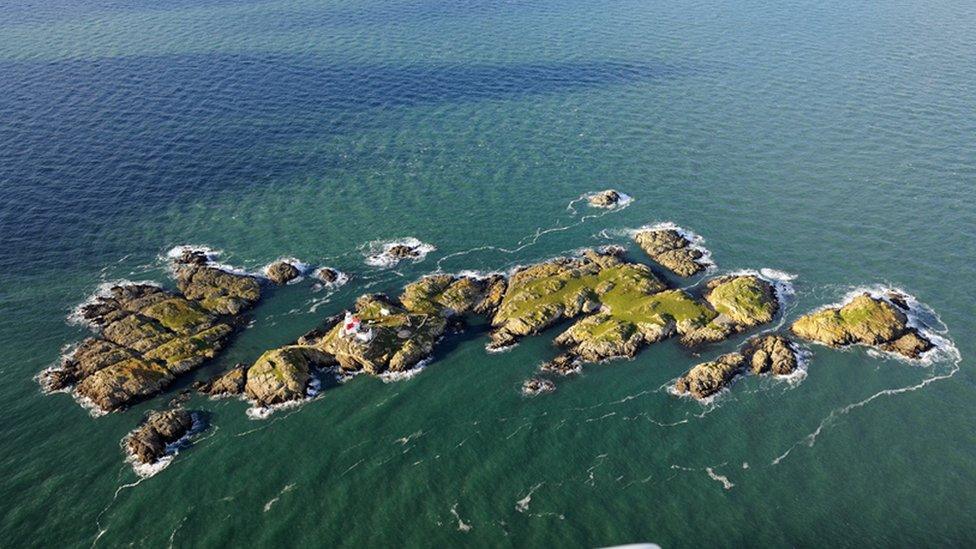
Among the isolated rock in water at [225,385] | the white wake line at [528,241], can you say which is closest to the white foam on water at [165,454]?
the isolated rock in water at [225,385]

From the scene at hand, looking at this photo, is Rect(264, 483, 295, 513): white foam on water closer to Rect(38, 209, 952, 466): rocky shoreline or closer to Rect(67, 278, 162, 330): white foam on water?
Rect(38, 209, 952, 466): rocky shoreline

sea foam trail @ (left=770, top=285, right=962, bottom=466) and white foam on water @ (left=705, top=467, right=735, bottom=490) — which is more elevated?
sea foam trail @ (left=770, top=285, right=962, bottom=466)

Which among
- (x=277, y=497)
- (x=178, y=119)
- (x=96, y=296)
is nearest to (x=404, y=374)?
(x=277, y=497)

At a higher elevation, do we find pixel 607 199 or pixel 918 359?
pixel 607 199

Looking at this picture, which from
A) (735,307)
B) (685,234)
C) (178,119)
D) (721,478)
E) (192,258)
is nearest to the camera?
(721,478)

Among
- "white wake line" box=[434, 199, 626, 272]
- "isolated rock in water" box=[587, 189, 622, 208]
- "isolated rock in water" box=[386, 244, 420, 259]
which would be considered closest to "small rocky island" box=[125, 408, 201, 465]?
"isolated rock in water" box=[386, 244, 420, 259]

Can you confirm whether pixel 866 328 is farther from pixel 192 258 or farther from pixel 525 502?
pixel 192 258

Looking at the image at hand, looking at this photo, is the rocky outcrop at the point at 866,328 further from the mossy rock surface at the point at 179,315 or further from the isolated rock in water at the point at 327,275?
the mossy rock surface at the point at 179,315
